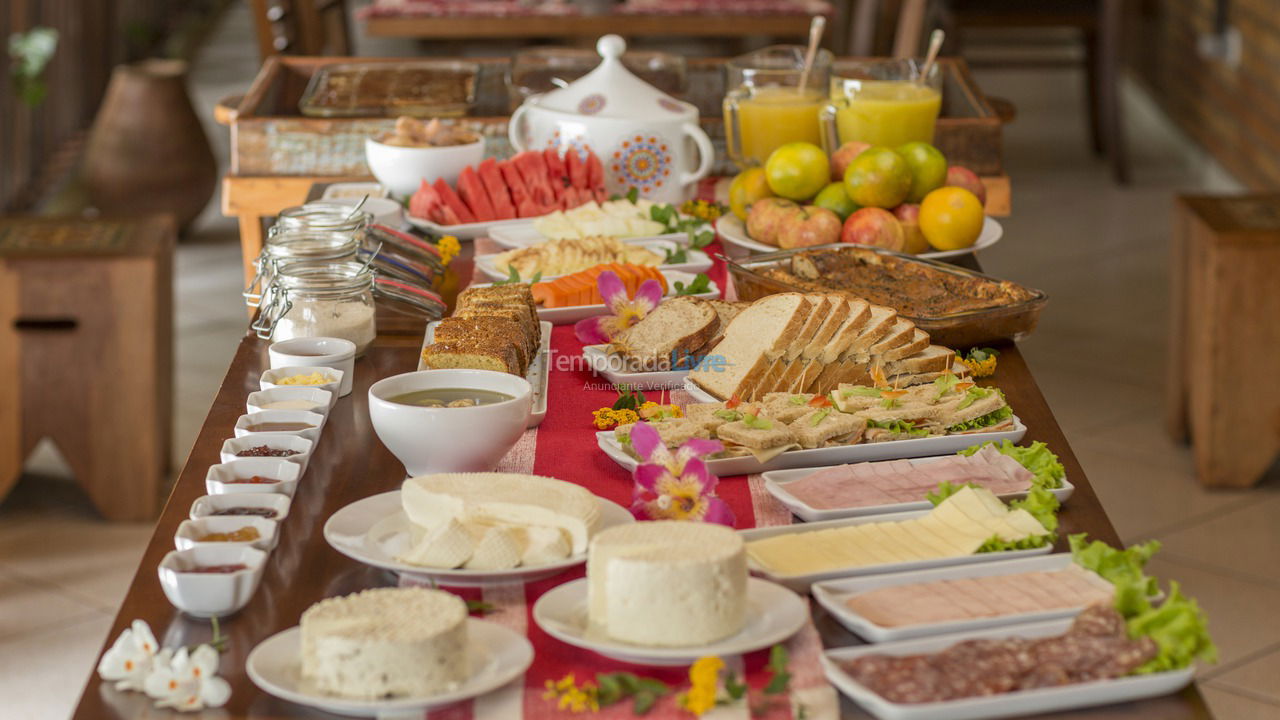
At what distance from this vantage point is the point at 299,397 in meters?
1.50

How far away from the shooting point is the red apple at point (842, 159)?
2.27 metres

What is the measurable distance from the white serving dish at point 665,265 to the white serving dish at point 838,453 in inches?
24.9

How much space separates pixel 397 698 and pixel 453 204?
56.2 inches

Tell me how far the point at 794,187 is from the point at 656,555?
1.24 meters

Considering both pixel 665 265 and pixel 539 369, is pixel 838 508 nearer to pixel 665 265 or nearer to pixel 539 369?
pixel 539 369

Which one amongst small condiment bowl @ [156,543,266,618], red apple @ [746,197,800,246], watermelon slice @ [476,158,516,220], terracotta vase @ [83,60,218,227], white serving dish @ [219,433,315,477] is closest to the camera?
small condiment bowl @ [156,543,266,618]

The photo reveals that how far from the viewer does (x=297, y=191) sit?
2719 millimetres

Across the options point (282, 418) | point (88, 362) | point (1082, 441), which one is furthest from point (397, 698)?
point (1082, 441)

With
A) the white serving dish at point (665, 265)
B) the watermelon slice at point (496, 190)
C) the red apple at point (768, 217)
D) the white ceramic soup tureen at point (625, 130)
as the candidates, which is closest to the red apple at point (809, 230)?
the red apple at point (768, 217)

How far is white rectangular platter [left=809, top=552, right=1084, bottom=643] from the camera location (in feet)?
3.49

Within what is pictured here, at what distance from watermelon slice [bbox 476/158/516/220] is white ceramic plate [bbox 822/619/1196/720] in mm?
1448

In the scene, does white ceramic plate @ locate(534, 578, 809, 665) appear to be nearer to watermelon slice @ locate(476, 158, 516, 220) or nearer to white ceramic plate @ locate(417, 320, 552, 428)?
white ceramic plate @ locate(417, 320, 552, 428)

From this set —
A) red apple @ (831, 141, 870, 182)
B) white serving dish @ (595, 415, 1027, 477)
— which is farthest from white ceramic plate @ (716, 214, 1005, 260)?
white serving dish @ (595, 415, 1027, 477)

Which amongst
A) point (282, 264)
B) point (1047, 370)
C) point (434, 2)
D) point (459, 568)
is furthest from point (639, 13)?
point (459, 568)
